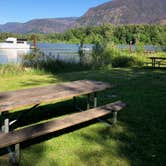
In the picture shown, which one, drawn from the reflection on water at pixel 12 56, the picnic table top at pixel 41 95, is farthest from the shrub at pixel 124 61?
the picnic table top at pixel 41 95

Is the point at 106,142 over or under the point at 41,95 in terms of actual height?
under

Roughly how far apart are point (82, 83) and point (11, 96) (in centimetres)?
135

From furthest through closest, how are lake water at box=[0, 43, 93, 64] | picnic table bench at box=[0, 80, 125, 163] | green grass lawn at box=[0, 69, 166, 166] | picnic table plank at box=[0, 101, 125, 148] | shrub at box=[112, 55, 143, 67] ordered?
shrub at box=[112, 55, 143, 67] < lake water at box=[0, 43, 93, 64] < green grass lawn at box=[0, 69, 166, 166] < picnic table bench at box=[0, 80, 125, 163] < picnic table plank at box=[0, 101, 125, 148]

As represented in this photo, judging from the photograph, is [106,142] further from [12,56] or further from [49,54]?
[12,56]

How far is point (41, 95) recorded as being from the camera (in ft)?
9.58

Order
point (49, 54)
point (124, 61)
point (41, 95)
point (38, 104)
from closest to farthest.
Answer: point (41, 95), point (38, 104), point (49, 54), point (124, 61)

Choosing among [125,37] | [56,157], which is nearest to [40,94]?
[56,157]

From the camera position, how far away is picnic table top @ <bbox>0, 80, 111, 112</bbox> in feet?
8.42

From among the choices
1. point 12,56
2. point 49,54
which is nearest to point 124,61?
point 49,54

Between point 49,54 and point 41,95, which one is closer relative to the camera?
point 41,95

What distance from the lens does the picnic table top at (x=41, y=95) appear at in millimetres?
2566

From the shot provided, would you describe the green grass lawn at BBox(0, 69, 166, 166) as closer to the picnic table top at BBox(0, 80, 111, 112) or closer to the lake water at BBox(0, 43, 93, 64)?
the picnic table top at BBox(0, 80, 111, 112)

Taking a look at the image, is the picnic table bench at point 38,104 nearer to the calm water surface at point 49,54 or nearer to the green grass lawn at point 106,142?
the green grass lawn at point 106,142

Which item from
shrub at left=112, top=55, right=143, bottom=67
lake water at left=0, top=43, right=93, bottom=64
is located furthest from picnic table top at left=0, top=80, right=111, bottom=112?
shrub at left=112, top=55, right=143, bottom=67
